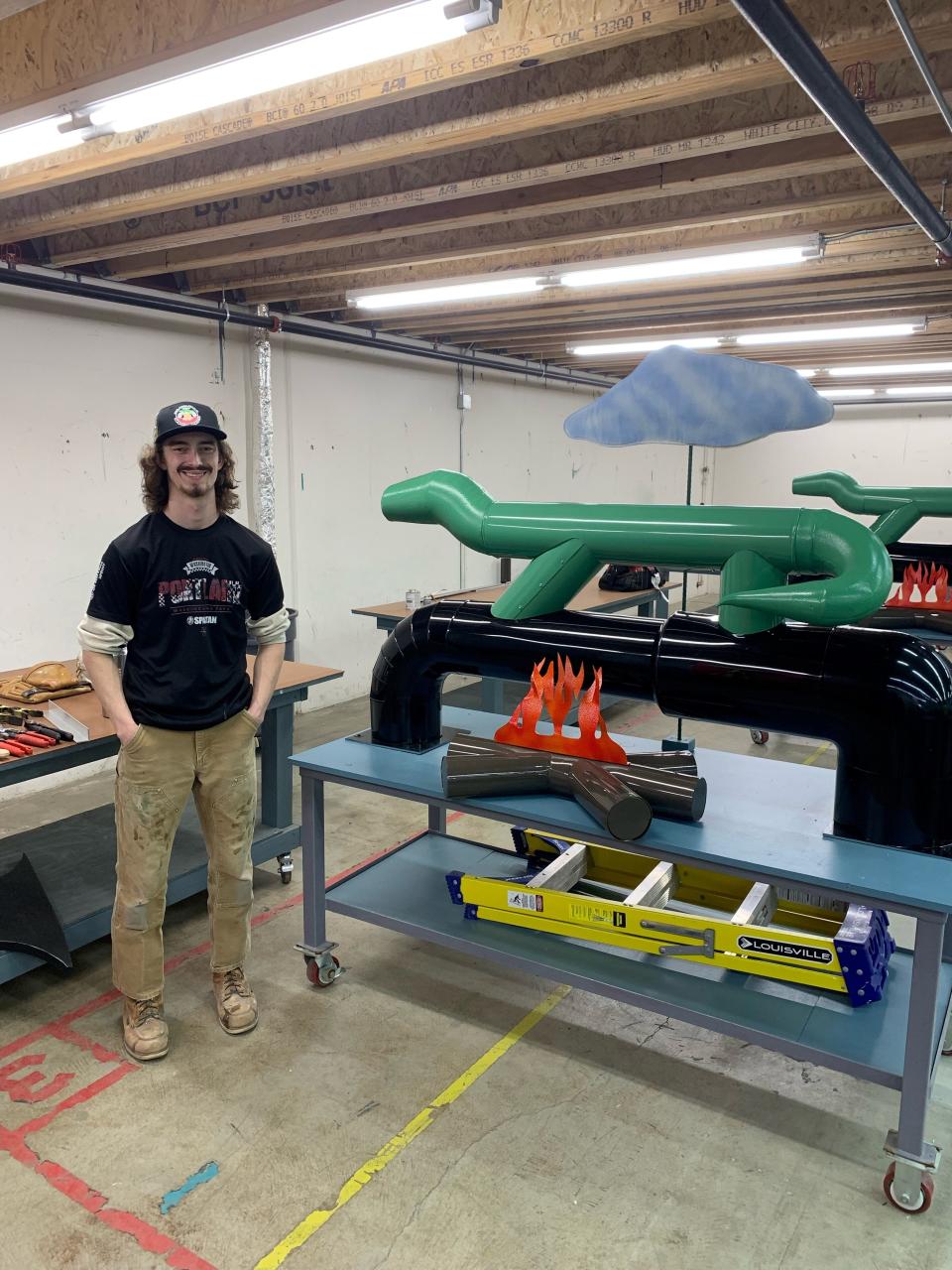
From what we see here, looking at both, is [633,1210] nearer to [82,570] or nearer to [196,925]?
[196,925]

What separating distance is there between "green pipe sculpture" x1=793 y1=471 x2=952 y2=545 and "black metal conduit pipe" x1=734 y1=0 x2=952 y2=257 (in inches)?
54.8

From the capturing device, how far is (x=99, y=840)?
9.75 feet

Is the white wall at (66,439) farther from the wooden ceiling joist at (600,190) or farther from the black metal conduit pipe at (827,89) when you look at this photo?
the black metal conduit pipe at (827,89)

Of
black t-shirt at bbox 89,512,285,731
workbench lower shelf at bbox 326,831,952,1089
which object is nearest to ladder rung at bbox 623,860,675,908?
workbench lower shelf at bbox 326,831,952,1089

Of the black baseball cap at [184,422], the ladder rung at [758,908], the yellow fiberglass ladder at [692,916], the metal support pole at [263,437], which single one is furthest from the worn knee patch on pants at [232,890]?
the metal support pole at [263,437]

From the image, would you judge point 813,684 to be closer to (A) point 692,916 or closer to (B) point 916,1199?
(A) point 692,916

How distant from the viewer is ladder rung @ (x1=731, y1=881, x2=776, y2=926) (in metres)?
2.03

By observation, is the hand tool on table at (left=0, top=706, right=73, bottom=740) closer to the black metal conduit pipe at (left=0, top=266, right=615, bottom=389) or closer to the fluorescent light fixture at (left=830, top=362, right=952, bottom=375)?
the black metal conduit pipe at (left=0, top=266, right=615, bottom=389)

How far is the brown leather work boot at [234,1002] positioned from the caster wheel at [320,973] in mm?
175

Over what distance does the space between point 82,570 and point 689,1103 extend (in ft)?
11.7

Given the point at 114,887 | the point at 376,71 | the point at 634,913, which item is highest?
the point at 376,71

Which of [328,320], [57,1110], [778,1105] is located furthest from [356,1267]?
[328,320]

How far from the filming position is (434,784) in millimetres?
2174

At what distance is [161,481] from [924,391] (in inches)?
344
